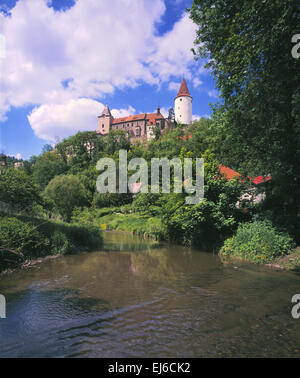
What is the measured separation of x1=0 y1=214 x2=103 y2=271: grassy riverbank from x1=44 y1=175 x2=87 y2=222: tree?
10.9 meters

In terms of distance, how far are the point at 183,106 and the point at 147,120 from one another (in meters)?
17.4

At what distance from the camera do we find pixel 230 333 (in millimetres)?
5609

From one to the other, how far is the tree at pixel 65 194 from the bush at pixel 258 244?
19362 mm

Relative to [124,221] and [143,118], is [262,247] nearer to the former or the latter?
[124,221]

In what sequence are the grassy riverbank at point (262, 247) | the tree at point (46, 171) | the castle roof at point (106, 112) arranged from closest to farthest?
the grassy riverbank at point (262, 247) < the tree at point (46, 171) < the castle roof at point (106, 112)

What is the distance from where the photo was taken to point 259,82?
10.7 m

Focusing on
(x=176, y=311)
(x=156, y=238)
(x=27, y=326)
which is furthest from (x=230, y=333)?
(x=156, y=238)

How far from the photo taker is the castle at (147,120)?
289 ft

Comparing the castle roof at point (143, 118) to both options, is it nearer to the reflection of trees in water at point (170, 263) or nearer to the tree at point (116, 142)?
the tree at point (116, 142)

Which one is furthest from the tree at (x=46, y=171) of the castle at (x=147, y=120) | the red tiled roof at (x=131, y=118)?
the red tiled roof at (x=131, y=118)

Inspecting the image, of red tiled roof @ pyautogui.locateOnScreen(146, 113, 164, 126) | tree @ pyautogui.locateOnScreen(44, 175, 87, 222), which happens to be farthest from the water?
red tiled roof @ pyautogui.locateOnScreen(146, 113, 164, 126)

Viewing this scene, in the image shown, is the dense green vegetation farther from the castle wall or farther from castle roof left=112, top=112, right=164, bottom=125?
castle roof left=112, top=112, right=164, bottom=125

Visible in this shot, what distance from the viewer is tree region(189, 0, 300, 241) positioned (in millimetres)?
9627
